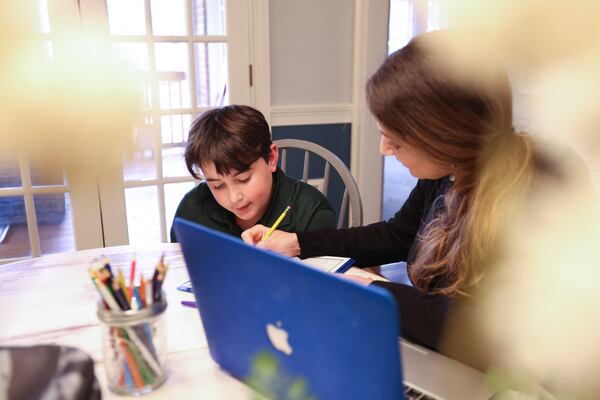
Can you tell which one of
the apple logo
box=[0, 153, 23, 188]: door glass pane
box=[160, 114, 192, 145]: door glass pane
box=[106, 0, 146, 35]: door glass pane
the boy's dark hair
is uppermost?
box=[106, 0, 146, 35]: door glass pane

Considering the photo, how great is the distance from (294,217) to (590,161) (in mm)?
899

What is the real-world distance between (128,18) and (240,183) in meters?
0.78

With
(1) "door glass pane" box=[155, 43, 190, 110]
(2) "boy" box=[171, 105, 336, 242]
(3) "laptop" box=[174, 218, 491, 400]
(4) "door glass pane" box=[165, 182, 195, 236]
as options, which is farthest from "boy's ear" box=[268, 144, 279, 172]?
(1) "door glass pane" box=[155, 43, 190, 110]

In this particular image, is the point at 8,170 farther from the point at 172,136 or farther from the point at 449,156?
the point at 449,156

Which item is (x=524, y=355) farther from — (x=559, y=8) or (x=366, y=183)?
(x=366, y=183)

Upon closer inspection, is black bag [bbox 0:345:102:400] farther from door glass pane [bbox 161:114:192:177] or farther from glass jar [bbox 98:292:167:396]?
door glass pane [bbox 161:114:192:177]

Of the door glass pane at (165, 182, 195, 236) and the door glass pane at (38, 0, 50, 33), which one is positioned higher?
the door glass pane at (38, 0, 50, 33)

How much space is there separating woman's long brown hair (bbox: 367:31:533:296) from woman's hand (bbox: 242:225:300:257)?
231mm

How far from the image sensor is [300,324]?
32 centimetres

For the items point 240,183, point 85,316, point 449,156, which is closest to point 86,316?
point 85,316

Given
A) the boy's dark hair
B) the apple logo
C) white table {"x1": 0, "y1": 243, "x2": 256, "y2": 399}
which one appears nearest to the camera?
the apple logo

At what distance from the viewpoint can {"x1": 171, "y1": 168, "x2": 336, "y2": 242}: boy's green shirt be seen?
988mm

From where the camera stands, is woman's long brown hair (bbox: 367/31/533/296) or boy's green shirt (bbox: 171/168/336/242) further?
boy's green shirt (bbox: 171/168/336/242)

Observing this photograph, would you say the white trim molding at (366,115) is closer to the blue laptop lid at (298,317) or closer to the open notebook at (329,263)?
the open notebook at (329,263)
